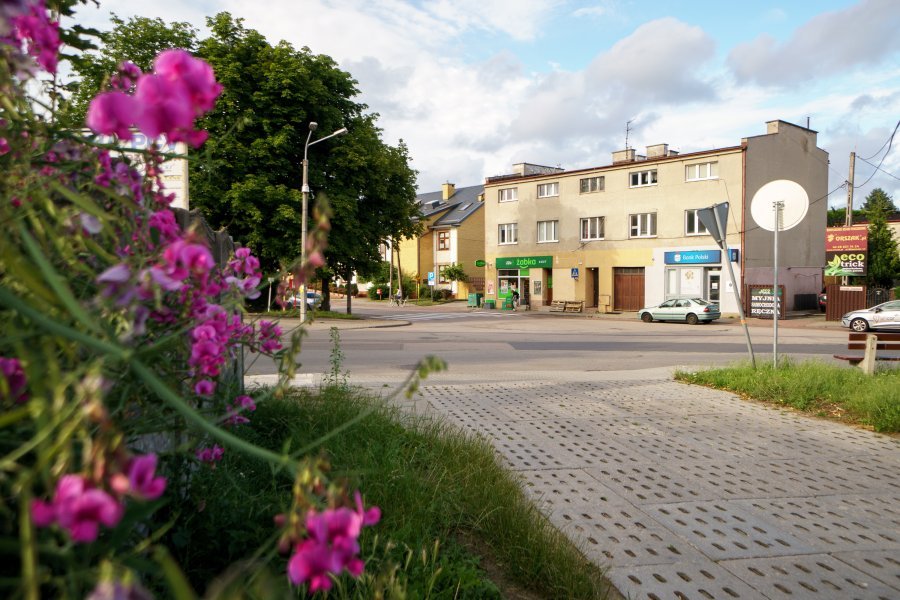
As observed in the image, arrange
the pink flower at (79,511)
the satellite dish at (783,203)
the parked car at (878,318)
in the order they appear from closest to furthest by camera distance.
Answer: the pink flower at (79,511) → the satellite dish at (783,203) → the parked car at (878,318)

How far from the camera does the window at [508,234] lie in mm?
45375

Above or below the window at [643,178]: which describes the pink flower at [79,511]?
below

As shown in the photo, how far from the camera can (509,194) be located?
45.6 metres

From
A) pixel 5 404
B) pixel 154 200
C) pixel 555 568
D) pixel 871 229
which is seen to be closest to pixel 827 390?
pixel 555 568

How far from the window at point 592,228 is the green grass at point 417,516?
36948 mm

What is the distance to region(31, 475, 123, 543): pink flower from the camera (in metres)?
0.70

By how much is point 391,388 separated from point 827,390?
17.4 ft

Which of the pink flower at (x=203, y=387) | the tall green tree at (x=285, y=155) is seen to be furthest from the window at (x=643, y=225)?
the pink flower at (x=203, y=387)

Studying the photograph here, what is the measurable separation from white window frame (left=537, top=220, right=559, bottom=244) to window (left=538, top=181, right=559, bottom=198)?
182cm

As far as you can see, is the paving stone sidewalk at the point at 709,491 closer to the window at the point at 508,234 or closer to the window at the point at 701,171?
the window at the point at 701,171

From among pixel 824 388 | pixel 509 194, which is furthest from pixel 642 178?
pixel 824 388

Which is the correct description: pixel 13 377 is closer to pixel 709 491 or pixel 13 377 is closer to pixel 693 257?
pixel 709 491

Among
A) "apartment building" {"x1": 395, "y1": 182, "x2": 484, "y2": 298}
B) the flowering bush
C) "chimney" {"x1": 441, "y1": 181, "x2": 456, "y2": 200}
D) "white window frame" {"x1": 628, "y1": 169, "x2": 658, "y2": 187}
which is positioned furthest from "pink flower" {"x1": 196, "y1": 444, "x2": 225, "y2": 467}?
"chimney" {"x1": 441, "y1": 181, "x2": 456, "y2": 200}

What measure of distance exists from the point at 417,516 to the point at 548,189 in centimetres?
4132
